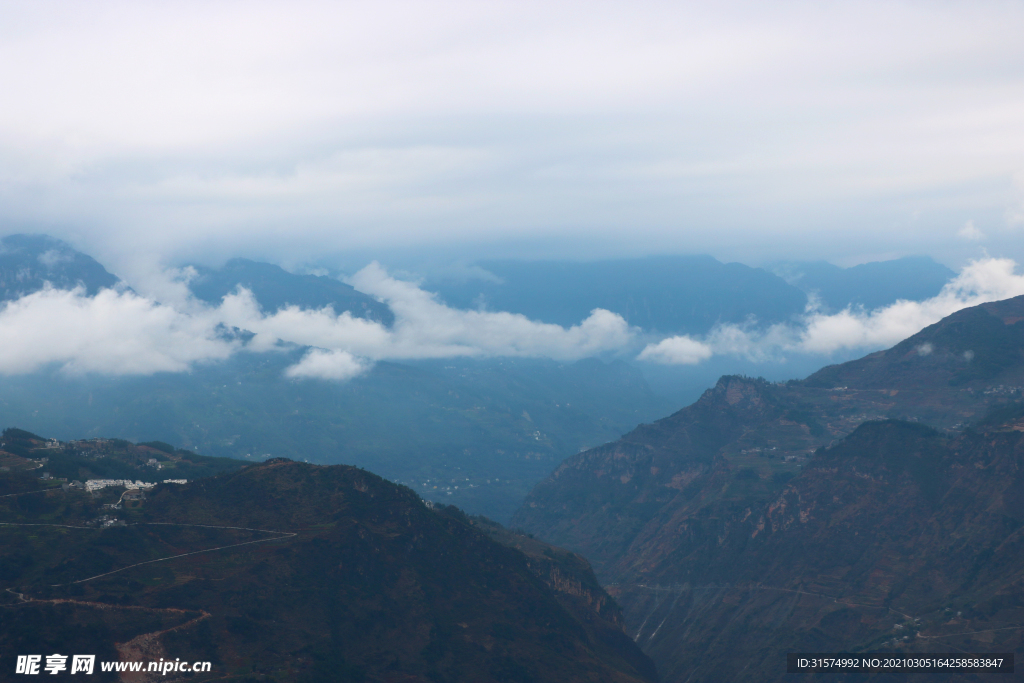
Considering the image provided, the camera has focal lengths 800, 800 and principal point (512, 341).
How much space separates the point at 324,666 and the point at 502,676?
138 ft

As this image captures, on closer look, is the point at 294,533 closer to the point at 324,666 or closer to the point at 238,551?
the point at 238,551

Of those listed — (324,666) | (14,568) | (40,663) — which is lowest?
(324,666)

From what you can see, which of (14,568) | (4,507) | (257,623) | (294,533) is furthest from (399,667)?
(4,507)

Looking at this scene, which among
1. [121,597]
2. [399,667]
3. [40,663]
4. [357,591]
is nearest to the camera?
[40,663]

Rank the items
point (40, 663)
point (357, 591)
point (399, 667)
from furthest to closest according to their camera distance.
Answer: point (357, 591) < point (399, 667) < point (40, 663)

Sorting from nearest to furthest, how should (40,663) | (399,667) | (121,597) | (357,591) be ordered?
(40,663)
(121,597)
(399,667)
(357,591)

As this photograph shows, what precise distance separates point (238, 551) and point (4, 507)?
174 ft

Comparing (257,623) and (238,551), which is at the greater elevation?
(238,551)

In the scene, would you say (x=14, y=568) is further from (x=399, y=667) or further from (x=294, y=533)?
(x=399, y=667)

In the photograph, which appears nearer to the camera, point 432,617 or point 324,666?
point 324,666

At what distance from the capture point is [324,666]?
545 feet

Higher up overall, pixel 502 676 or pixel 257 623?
pixel 257 623

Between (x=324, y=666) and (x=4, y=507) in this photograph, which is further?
(x=4, y=507)

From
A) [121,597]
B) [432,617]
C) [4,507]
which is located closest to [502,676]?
[432,617]
